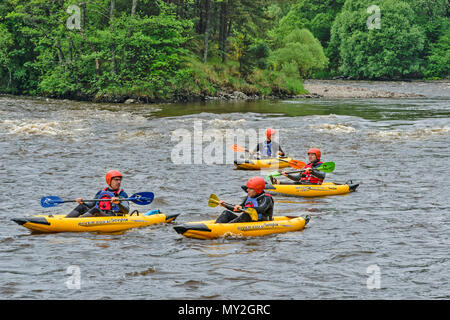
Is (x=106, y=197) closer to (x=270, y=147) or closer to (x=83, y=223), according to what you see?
(x=83, y=223)

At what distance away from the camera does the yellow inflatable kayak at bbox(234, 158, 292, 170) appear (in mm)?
15922

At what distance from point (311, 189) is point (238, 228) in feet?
13.0

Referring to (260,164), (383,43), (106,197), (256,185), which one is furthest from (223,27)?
(256,185)

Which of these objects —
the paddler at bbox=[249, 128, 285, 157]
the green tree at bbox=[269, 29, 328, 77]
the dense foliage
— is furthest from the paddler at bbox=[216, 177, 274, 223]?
the green tree at bbox=[269, 29, 328, 77]

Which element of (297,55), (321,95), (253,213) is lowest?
(253,213)

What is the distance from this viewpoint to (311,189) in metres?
13.0

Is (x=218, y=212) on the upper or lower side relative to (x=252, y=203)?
lower

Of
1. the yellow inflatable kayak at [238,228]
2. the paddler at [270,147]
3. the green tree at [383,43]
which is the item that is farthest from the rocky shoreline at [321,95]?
the yellow inflatable kayak at [238,228]

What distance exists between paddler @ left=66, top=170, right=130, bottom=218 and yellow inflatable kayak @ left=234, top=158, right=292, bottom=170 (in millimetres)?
6139

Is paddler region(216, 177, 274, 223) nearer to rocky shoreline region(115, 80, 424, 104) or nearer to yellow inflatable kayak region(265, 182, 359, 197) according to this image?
yellow inflatable kayak region(265, 182, 359, 197)

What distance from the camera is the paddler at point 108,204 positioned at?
987 cm

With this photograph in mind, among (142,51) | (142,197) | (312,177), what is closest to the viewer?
(142,197)

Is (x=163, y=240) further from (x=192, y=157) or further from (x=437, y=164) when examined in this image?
(x=437, y=164)
